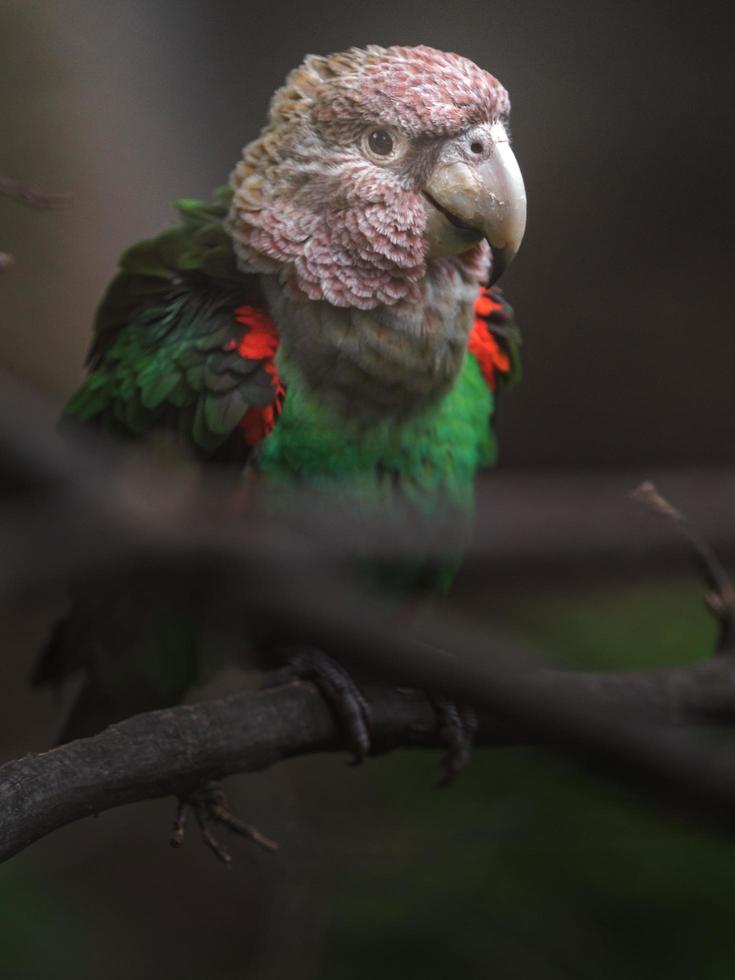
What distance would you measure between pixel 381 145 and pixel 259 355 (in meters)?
0.25

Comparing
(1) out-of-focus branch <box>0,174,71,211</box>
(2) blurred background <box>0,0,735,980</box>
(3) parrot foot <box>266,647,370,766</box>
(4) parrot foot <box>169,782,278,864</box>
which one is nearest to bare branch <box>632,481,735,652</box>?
A: (2) blurred background <box>0,0,735,980</box>

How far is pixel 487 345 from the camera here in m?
1.05

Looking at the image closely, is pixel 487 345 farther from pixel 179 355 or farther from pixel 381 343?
pixel 179 355

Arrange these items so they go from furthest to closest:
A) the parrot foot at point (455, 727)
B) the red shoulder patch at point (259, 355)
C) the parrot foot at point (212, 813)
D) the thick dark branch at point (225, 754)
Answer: the parrot foot at point (455, 727), the red shoulder patch at point (259, 355), the parrot foot at point (212, 813), the thick dark branch at point (225, 754)

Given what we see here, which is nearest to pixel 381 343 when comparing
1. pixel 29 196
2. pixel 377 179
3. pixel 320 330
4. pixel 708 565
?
pixel 320 330

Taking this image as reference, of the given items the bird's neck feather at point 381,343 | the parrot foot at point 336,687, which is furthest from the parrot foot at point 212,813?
the bird's neck feather at point 381,343

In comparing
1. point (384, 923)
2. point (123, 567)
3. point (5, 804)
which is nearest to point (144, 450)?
point (123, 567)

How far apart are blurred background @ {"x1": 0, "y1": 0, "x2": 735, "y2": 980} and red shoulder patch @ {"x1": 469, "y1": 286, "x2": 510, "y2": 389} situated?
0.11ft

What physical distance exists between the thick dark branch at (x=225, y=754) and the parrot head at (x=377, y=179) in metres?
0.33

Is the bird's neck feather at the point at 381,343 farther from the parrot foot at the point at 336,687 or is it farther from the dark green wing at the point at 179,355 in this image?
the parrot foot at the point at 336,687

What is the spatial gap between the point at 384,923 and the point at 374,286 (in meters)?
0.61

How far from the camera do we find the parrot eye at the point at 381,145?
2.28 ft

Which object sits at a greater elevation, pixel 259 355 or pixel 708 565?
pixel 259 355

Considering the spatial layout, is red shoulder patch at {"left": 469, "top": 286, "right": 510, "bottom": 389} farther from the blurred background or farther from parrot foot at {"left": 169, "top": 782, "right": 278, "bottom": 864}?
parrot foot at {"left": 169, "top": 782, "right": 278, "bottom": 864}
